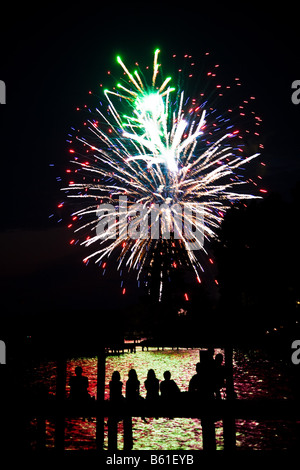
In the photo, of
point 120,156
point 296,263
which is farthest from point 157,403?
point 296,263

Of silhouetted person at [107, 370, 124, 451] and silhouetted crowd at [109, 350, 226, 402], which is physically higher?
silhouetted crowd at [109, 350, 226, 402]

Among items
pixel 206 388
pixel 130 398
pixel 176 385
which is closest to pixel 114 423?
pixel 130 398

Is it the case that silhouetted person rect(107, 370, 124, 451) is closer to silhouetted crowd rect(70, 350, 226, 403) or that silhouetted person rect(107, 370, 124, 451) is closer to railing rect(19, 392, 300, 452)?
silhouetted crowd rect(70, 350, 226, 403)

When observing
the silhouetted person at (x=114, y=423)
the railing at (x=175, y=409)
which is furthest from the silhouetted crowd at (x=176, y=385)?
the railing at (x=175, y=409)

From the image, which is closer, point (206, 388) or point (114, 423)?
point (206, 388)

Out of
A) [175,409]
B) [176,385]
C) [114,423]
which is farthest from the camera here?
[176,385]

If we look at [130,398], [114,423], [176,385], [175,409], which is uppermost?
[176,385]

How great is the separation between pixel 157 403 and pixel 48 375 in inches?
696

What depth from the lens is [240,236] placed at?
4697 centimetres

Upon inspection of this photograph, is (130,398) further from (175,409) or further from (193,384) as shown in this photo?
(175,409)

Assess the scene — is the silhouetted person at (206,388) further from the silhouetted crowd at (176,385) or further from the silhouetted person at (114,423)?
the silhouetted person at (114,423)

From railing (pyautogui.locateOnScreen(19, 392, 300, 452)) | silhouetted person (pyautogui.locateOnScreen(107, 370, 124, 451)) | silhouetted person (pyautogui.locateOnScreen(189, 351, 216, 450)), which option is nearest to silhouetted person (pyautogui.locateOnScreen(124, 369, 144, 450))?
silhouetted person (pyautogui.locateOnScreen(107, 370, 124, 451))

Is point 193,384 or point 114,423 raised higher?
point 193,384

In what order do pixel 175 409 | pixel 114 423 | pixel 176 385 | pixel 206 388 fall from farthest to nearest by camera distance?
pixel 176 385 → pixel 114 423 → pixel 206 388 → pixel 175 409
